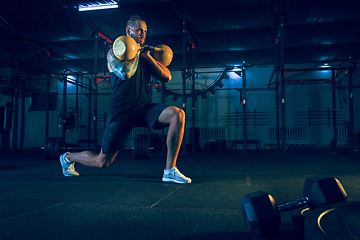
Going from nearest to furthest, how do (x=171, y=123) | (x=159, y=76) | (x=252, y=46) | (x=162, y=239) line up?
(x=162, y=239) → (x=171, y=123) → (x=159, y=76) → (x=252, y=46)

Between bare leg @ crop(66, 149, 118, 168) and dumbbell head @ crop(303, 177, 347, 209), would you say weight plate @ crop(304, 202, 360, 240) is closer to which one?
dumbbell head @ crop(303, 177, 347, 209)

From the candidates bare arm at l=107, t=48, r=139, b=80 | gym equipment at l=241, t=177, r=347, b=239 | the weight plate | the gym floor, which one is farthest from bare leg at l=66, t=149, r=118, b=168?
the weight plate

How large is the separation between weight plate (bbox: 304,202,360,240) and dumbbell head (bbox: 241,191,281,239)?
3.6 inches

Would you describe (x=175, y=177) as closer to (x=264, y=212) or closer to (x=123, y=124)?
(x=123, y=124)

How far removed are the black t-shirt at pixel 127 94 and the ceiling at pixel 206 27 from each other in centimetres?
436

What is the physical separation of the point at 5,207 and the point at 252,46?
7948mm

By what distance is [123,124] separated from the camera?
2.06m

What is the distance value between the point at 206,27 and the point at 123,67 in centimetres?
549

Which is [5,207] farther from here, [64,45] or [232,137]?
[232,137]

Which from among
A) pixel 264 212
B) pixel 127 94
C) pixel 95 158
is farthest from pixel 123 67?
pixel 264 212

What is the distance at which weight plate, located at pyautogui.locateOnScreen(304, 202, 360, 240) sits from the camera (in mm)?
589

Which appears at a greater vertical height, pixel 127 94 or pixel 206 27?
pixel 206 27

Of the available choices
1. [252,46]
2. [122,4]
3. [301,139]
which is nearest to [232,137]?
[301,139]

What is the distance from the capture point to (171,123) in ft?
6.76
